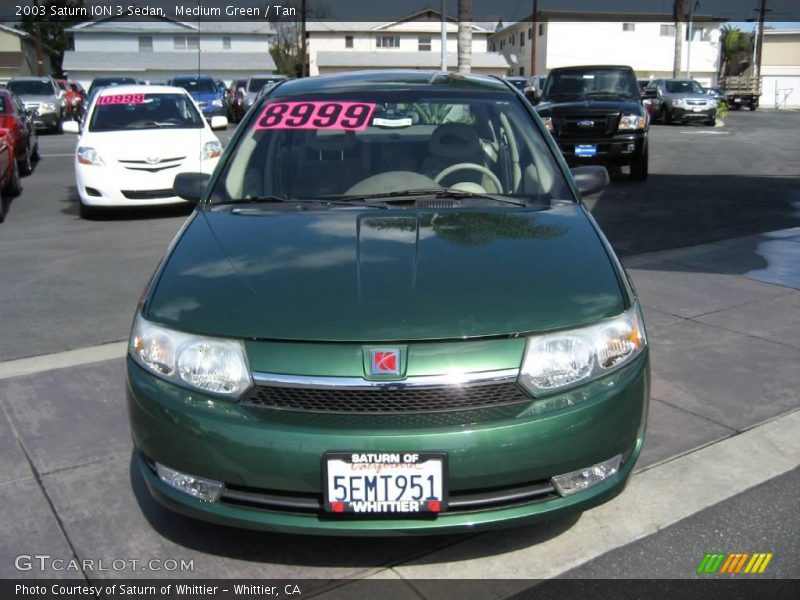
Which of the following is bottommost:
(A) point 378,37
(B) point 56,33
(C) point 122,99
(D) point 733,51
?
(C) point 122,99

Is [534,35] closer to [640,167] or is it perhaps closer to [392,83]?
[640,167]

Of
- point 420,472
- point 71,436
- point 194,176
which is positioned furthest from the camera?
point 194,176

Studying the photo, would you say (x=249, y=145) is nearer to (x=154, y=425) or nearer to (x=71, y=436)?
(x=71, y=436)

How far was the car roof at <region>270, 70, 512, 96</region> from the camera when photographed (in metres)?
4.45

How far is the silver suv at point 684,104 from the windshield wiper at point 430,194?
25.5m

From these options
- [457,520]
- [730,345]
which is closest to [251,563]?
[457,520]

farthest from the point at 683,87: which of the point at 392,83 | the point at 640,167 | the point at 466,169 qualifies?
the point at 466,169

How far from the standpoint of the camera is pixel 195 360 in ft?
9.08

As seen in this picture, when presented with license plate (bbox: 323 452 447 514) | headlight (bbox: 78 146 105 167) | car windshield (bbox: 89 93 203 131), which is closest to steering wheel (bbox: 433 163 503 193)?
license plate (bbox: 323 452 447 514)

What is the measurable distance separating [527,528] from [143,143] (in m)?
8.39

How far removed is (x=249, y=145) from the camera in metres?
4.28

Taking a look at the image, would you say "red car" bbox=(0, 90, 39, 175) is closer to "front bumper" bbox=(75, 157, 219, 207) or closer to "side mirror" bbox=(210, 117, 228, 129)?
"side mirror" bbox=(210, 117, 228, 129)

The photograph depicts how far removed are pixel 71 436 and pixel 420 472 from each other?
221 centimetres

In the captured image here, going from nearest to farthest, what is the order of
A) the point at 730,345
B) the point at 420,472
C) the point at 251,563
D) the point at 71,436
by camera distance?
the point at 420,472 → the point at 251,563 → the point at 71,436 → the point at 730,345
